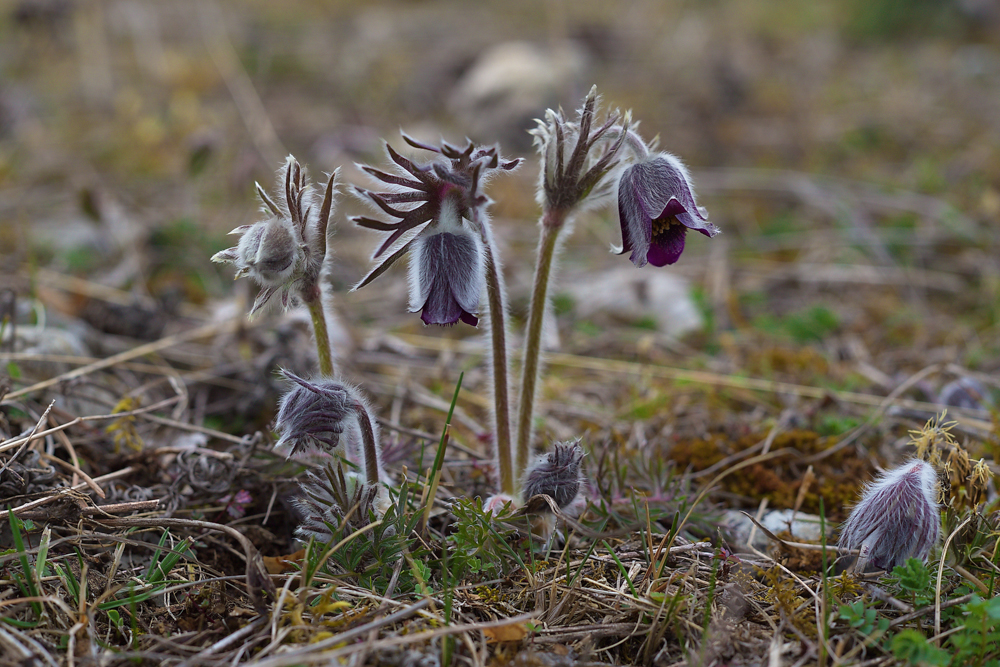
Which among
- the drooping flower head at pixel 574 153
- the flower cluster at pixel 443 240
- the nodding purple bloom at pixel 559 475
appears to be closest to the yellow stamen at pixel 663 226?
→ the flower cluster at pixel 443 240

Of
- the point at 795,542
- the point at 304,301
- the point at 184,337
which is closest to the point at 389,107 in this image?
the point at 184,337

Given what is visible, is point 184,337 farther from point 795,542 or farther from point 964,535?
point 964,535

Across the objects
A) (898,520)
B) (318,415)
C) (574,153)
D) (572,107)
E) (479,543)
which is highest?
(572,107)

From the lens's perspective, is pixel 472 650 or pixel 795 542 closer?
pixel 472 650

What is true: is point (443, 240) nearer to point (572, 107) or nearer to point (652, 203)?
point (652, 203)

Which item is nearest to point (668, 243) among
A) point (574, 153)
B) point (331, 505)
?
point (574, 153)

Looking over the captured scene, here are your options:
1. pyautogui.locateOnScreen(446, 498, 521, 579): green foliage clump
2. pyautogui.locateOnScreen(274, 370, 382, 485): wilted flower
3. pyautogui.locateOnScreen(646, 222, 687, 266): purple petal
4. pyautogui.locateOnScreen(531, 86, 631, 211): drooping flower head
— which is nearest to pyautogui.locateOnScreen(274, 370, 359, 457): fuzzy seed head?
pyautogui.locateOnScreen(274, 370, 382, 485): wilted flower

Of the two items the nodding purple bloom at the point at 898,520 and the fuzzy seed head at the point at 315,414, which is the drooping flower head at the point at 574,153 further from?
the nodding purple bloom at the point at 898,520
